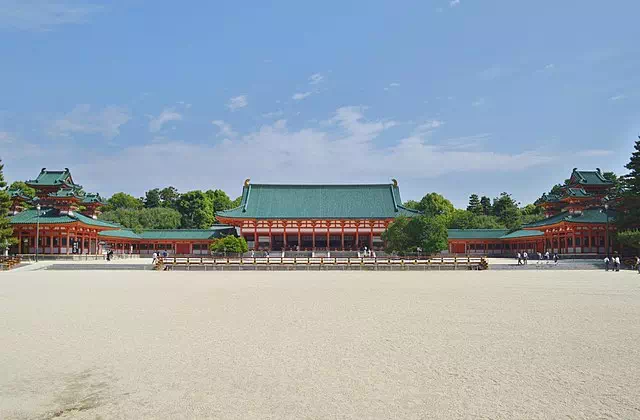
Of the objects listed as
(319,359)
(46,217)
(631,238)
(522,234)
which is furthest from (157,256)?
(522,234)

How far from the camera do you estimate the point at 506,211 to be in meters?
69.8

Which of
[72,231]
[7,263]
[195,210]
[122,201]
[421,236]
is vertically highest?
[122,201]

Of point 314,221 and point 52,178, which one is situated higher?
point 52,178

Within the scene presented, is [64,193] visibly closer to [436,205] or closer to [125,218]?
[125,218]

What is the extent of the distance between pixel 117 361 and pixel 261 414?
3459mm

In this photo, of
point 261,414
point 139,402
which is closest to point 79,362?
point 139,402

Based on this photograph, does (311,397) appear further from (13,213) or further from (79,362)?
(13,213)

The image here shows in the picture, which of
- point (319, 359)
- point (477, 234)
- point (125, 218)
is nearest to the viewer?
point (319, 359)

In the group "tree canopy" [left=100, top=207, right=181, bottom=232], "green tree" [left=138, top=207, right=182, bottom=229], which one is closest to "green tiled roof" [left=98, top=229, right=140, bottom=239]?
"tree canopy" [left=100, top=207, right=181, bottom=232]

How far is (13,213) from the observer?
146 ft

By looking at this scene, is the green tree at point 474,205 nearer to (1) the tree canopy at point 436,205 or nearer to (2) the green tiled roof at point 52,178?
(1) the tree canopy at point 436,205

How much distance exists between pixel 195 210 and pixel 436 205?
4011 centimetres

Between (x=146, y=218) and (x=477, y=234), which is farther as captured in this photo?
(x=146, y=218)

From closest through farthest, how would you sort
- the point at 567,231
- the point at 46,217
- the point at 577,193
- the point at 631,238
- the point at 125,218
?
the point at 631,238
the point at 567,231
the point at 46,217
the point at 577,193
the point at 125,218
